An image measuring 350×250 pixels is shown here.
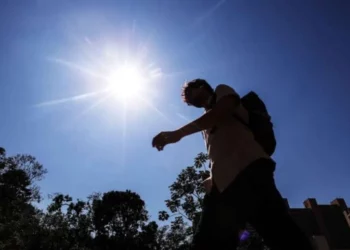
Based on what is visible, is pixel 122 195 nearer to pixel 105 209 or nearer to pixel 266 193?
pixel 105 209

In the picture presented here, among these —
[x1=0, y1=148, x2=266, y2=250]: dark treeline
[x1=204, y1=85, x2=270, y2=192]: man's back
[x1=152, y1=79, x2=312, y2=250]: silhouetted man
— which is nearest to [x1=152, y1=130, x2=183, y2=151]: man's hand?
[x1=152, y1=79, x2=312, y2=250]: silhouetted man

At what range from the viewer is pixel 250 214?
5.32 feet

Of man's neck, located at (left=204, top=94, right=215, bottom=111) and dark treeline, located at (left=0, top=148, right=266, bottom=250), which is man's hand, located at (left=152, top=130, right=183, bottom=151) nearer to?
man's neck, located at (left=204, top=94, right=215, bottom=111)

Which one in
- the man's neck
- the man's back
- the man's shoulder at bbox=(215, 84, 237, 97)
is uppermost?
the man's neck

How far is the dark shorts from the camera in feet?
5.01

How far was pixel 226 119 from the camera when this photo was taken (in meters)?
1.88

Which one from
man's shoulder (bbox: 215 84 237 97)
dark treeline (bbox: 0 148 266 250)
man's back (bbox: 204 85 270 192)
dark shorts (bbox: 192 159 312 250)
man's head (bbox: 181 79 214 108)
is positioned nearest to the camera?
dark shorts (bbox: 192 159 312 250)

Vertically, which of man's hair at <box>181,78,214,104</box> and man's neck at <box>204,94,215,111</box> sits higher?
man's hair at <box>181,78,214,104</box>

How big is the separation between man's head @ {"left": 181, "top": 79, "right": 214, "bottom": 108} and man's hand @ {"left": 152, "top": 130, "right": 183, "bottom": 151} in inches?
18.6

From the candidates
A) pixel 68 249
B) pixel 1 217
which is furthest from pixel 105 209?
pixel 1 217

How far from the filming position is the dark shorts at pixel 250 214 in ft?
5.01

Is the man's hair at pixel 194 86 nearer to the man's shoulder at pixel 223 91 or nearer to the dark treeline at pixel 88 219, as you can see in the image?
the man's shoulder at pixel 223 91

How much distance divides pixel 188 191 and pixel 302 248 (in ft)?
60.5

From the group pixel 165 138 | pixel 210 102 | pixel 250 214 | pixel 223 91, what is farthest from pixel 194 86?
pixel 250 214
